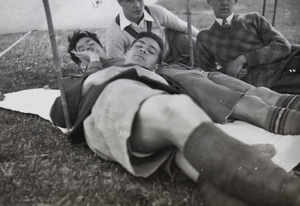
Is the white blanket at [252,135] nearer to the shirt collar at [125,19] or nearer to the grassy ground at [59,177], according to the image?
the grassy ground at [59,177]

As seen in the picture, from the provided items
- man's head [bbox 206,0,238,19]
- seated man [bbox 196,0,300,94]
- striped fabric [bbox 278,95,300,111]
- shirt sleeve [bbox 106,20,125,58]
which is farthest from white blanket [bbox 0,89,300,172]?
man's head [bbox 206,0,238,19]

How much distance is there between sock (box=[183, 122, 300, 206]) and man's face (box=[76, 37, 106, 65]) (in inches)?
57.3

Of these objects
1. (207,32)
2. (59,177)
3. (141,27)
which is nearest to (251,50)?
(207,32)

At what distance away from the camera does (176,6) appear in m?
6.45

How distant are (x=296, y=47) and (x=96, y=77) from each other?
1470mm

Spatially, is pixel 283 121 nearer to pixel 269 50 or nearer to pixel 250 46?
pixel 269 50

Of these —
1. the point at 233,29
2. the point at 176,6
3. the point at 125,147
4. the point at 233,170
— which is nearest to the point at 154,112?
the point at 125,147

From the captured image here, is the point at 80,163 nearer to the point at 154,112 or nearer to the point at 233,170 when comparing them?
the point at 154,112

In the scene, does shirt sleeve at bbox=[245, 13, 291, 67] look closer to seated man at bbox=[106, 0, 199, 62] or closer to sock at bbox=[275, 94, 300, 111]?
seated man at bbox=[106, 0, 199, 62]

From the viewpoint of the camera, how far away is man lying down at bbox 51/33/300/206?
3.47ft

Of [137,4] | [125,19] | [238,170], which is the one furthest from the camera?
[125,19]

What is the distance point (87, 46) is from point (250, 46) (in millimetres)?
1125

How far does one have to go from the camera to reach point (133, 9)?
8.48 feet

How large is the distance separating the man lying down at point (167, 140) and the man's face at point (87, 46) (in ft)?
2.40
